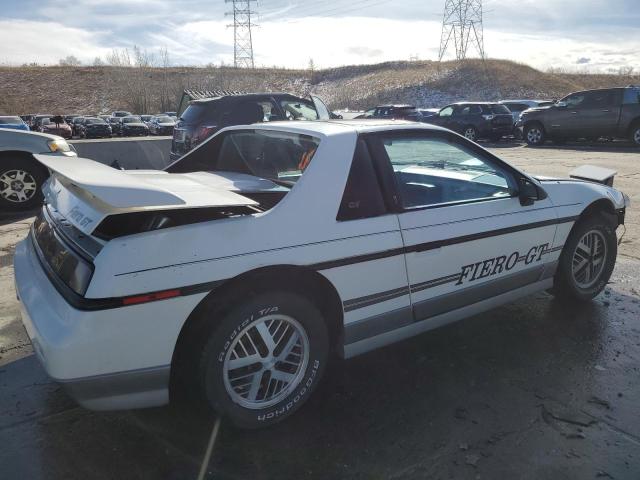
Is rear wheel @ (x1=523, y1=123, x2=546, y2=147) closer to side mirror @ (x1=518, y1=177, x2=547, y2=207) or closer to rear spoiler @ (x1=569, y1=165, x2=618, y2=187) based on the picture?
rear spoiler @ (x1=569, y1=165, x2=618, y2=187)

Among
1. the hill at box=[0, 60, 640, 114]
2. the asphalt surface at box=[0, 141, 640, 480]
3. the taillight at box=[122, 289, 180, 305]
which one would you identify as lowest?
the asphalt surface at box=[0, 141, 640, 480]

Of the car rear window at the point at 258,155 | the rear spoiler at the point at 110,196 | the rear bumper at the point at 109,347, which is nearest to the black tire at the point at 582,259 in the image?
the car rear window at the point at 258,155

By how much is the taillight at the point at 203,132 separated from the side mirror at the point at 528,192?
6392mm

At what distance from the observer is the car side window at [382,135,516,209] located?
3176 millimetres

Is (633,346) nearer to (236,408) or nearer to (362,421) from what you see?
(362,421)

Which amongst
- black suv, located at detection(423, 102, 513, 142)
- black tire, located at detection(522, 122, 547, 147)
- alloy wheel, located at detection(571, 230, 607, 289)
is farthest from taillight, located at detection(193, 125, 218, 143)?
black tire, located at detection(522, 122, 547, 147)

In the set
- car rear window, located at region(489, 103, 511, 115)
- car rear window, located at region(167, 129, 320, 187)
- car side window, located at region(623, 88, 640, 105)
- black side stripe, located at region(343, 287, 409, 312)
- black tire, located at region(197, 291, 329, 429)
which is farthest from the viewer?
car rear window, located at region(489, 103, 511, 115)

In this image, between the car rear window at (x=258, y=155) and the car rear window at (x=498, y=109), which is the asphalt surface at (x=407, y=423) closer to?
the car rear window at (x=258, y=155)

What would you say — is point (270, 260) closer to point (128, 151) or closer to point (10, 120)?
point (128, 151)

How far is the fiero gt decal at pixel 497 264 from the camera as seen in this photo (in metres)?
3.23

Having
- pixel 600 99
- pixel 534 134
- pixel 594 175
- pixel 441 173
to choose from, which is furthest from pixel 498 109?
pixel 441 173

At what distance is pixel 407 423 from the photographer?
2691 millimetres

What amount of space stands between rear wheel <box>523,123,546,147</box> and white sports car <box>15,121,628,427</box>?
53.2ft

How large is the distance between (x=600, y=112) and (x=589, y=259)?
1498cm
